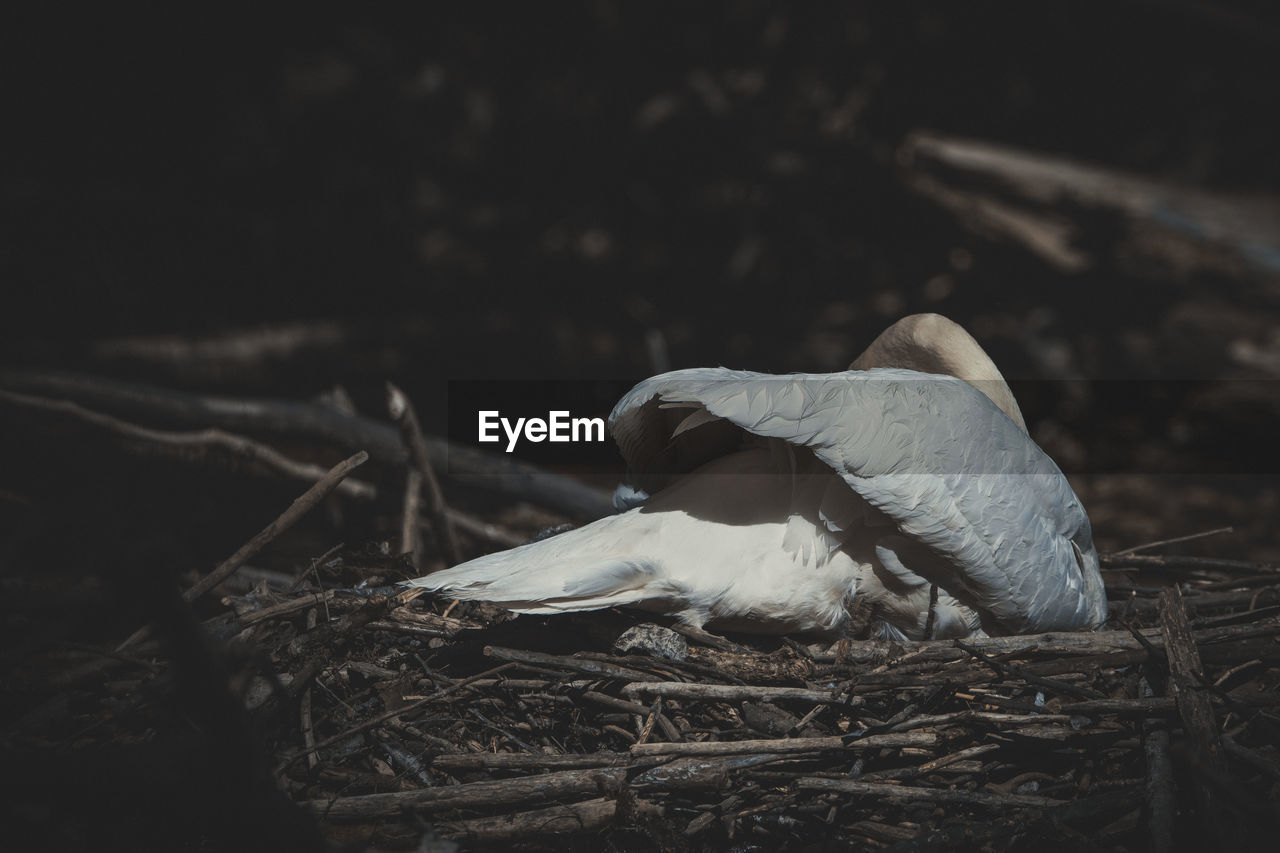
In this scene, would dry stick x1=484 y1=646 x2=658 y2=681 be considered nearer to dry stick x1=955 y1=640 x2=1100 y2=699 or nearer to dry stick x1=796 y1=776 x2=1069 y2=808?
dry stick x1=796 y1=776 x2=1069 y2=808

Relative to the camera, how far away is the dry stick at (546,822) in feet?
7.06

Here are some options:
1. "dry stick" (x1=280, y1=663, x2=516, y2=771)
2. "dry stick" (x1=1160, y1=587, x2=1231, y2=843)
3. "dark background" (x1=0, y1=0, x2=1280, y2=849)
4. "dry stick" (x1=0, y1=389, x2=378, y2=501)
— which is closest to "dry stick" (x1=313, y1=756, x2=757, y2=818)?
"dry stick" (x1=280, y1=663, x2=516, y2=771)

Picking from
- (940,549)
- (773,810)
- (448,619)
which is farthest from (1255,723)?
(448,619)

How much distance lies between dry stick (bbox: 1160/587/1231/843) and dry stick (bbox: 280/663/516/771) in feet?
5.26

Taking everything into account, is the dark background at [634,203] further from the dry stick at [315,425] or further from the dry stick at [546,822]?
the dry stick at [546,822]

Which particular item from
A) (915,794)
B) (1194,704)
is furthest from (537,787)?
(1194,704)

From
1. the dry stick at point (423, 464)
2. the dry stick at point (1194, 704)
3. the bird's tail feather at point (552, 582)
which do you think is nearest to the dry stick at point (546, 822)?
the bird's tail feather at point (552, 582)

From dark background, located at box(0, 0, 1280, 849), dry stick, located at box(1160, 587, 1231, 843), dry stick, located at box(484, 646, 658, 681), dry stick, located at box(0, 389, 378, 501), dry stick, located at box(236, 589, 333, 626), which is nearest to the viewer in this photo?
dry stick, located at box(1160, 587, 1231, 843)

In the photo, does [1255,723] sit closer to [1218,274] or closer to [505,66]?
[1218,274]

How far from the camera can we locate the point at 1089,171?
7.32m

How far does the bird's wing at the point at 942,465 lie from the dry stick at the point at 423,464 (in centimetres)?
113

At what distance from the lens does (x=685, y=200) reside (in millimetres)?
7898

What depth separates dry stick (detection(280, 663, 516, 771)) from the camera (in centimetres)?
227

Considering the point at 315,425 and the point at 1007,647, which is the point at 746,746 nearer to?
the point at 1007,647
